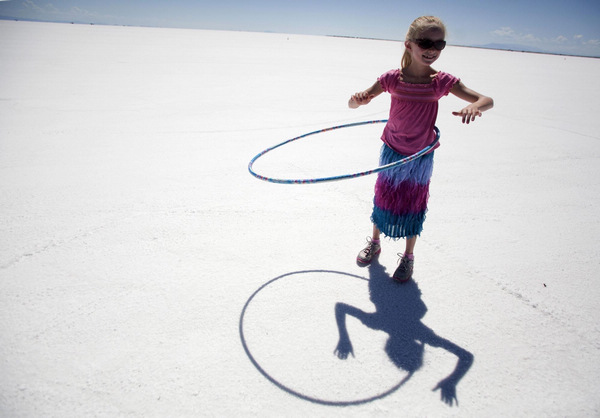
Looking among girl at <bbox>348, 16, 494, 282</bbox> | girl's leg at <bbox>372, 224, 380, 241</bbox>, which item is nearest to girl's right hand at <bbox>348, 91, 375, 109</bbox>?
girl at <bbox>348, 16, 494, 282</bbox>

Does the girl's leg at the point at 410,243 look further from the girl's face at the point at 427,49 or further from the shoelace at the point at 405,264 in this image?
the girl's face at the point at 427,49

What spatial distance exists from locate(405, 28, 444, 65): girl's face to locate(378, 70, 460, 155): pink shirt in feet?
0.48

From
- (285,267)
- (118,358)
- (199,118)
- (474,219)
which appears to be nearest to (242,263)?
(285,267)

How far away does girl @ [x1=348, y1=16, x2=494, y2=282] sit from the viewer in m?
2.15

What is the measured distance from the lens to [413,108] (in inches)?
91.4

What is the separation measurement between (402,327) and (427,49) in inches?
71.2

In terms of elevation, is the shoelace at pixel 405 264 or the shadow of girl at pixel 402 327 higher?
the shoelace at pixel 405 264

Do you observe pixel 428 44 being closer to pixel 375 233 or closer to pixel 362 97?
pixel 362 97

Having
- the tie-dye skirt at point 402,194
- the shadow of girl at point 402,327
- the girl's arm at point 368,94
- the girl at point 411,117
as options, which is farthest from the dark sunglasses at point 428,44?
the shadow of girl at point 402,327

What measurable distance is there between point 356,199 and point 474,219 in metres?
1.29

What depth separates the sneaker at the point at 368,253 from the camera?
2963 mm

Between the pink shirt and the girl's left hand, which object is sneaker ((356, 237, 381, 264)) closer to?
the pink shirt

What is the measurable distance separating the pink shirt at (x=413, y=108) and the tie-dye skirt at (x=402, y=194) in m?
0.12

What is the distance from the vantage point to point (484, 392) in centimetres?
192
